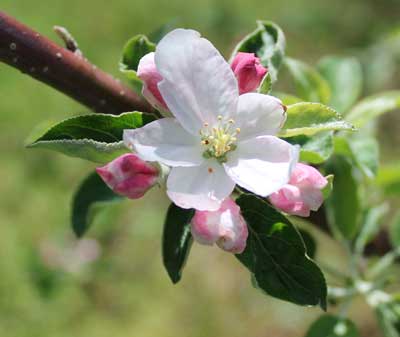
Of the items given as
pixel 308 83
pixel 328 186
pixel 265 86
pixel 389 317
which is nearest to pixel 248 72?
pixel 265 86

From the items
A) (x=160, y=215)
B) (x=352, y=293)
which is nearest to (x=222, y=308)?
(x=160, y=215)

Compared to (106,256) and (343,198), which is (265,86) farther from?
(106,256)

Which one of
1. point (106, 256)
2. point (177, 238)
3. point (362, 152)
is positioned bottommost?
point (106, 256)

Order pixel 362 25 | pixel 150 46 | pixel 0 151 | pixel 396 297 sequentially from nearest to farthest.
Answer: pixel 150 46 < pixel 396 297 < pixel 0 151 < pixel 362 25

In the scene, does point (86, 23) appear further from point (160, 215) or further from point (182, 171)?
point (182, 171)

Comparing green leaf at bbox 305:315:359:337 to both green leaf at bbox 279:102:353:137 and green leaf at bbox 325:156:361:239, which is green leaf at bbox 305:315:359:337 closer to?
green leaf at bbox 325:156:361:239
